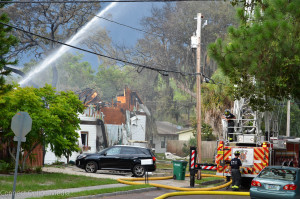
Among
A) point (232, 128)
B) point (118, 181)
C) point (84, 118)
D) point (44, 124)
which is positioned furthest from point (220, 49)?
point (84, 118)

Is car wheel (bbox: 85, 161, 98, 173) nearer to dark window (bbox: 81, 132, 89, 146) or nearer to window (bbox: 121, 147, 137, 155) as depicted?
window (bbox: 121, 147, 137, 155)

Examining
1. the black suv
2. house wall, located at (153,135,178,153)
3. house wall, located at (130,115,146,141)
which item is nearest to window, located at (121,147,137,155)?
the black suv

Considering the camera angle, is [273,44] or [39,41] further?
[39,41]

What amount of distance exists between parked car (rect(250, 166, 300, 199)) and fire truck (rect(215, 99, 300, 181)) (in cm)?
400

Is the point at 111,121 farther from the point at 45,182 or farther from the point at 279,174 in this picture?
the point at 279,174

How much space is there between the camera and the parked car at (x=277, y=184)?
13.2 metres

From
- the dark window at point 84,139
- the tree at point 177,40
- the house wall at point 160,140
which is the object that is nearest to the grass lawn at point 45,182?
the dark window at point 84,139

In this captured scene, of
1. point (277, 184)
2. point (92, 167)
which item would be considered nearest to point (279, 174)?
point (277, 184)

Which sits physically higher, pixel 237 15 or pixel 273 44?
pixel 237 15

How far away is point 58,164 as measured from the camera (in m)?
27.9

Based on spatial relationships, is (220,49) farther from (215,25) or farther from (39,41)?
(215,25)

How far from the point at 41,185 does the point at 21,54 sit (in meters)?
34.0

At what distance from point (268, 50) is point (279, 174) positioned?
4205mm

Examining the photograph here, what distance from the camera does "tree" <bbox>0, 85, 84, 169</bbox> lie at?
61.5ft
